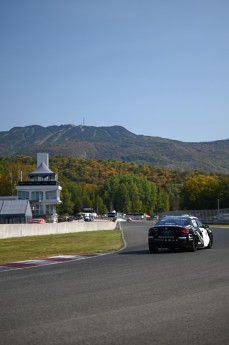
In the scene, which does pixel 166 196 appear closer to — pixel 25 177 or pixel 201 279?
pixel 25 177

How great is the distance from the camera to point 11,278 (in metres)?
14.3

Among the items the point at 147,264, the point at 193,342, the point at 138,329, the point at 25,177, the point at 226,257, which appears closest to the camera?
the point at 193,342

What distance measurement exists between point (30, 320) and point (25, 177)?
14235 cm

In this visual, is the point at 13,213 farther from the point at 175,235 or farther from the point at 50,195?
the point at 175,235

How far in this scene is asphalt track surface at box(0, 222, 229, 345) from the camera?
7.29 metres

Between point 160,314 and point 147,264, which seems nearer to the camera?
point 160,314

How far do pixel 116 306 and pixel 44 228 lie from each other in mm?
41252

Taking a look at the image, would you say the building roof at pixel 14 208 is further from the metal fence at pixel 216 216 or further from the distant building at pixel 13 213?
the metal fence at pixel 216 216

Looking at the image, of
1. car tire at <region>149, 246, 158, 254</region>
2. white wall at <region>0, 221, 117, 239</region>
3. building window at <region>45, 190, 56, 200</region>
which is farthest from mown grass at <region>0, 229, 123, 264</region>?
building window at <region>45, 190, 56, 200</region>

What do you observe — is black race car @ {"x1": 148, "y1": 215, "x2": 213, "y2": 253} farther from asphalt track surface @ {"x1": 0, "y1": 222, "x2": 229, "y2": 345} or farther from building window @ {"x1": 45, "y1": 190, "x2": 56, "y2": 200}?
building window @ {"x1": 45, "y1": 190, "x2": 56, "y2": 200}

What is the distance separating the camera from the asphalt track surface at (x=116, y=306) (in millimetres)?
7293

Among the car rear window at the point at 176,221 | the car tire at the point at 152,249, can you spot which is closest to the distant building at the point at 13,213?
the car rear window at the point at 176,221

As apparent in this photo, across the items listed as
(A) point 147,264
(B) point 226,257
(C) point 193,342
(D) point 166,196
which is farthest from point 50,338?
(D) point 166,196

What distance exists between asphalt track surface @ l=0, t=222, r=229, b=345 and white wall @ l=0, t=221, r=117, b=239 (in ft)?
85.3
